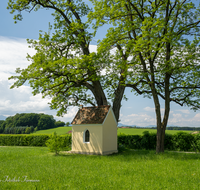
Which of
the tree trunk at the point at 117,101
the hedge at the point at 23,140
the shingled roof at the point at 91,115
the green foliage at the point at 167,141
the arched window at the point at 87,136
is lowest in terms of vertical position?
the hedge at the point at 23,140

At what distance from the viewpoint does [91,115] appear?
19.4 meters

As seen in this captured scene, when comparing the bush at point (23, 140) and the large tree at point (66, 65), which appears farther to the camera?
the bush at point (23, 140)

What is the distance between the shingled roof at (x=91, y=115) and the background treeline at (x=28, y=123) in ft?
220

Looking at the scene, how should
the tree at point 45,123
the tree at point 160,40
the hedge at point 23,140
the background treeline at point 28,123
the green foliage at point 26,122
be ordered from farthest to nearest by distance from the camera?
the tree at point 45,123 < the green foliage at point 26,122 < the background treeline at point 28,123 < the hedge at point 23,140 < the tree at point 160,40

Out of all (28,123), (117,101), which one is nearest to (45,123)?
(28,123)

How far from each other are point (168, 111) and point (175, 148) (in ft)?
22.6

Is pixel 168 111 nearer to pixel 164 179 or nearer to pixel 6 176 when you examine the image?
pixel 164 179

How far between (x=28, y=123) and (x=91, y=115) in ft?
247

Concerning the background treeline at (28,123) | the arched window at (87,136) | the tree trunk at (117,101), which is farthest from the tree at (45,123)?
the arched window at (87,136)

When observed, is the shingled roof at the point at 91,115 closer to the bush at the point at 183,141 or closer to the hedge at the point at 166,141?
the hedge at the point at 166,141

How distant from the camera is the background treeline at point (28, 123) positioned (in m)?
83.0

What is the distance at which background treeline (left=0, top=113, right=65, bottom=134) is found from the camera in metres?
83.0

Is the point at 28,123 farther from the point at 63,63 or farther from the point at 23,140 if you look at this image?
the point at 63,63

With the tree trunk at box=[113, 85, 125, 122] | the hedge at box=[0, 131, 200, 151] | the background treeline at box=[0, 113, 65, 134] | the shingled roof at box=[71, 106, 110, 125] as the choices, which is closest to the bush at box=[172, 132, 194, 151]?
the hedge at box=[0, 131, 200, 151]
